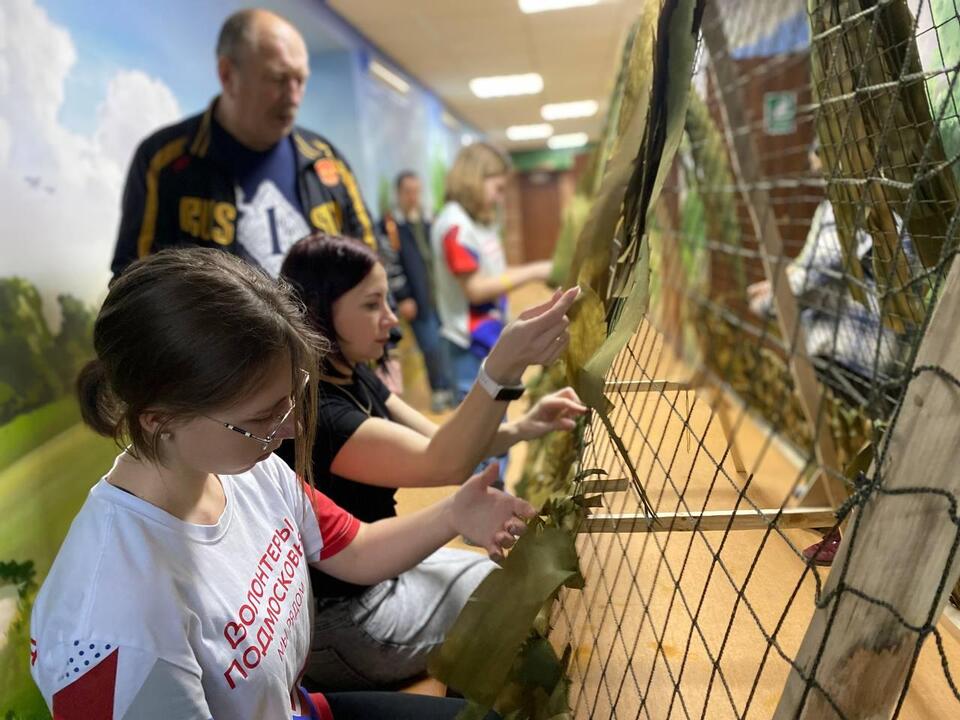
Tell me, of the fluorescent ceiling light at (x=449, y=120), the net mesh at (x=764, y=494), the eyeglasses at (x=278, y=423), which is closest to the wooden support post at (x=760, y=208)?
the net mesh at (x=764, y=494)

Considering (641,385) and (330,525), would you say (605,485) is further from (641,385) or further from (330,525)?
(330,525)

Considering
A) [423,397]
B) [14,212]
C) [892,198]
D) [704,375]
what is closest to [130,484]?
[704,375]

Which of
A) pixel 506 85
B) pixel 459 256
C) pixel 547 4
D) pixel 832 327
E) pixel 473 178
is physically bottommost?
pixel 832 327

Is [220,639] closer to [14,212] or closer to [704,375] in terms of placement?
[704,375]

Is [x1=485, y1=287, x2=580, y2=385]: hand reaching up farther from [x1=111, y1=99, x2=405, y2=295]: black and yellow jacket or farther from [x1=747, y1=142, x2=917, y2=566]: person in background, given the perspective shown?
[x1=111, y1=99, x2=405, y2=295]: black and yellow jacket

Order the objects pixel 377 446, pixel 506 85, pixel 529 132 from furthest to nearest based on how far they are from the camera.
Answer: pixel 529 132 → pixel 506 85 → pixel 377 446

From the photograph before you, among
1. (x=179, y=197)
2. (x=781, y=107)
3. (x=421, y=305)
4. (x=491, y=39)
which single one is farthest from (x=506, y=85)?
(x=179, y=197)

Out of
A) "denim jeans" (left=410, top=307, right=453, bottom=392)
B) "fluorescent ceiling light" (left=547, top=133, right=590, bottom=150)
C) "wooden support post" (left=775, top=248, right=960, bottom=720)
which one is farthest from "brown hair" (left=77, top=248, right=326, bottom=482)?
"fluorescent ceiling light" (left=547, top=133, right=590, bottom=150)

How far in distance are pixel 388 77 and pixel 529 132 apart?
4.72m

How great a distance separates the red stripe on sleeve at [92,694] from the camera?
485 millimetres

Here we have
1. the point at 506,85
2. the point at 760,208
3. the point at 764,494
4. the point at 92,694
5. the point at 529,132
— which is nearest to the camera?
the point at 92,694

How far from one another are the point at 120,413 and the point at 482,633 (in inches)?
14.5

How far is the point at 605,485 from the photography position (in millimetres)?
728

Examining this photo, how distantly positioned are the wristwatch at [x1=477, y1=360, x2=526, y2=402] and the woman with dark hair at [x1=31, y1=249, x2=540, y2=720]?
210 mm
